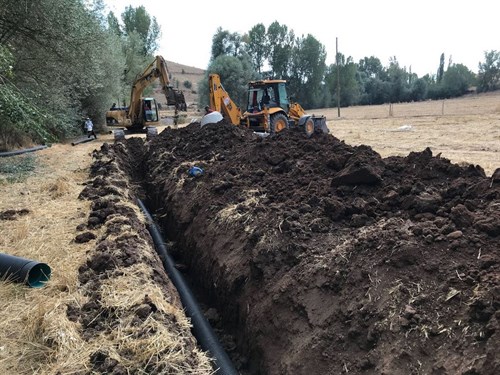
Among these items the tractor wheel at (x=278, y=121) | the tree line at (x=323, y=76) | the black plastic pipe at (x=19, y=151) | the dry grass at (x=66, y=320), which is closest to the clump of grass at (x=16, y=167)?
the black plastic pipe at (x=19, y=151)

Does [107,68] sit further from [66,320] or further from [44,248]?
[66,320]

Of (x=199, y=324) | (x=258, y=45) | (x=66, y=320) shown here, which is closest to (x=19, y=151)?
(x=199, y=324)

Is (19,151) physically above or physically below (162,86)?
below

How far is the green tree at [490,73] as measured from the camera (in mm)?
68688

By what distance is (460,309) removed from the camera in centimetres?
282

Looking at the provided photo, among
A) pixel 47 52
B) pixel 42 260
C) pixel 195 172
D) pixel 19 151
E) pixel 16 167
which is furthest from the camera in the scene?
pixel 19 151

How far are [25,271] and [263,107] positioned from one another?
11780mm

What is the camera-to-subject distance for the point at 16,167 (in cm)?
1165

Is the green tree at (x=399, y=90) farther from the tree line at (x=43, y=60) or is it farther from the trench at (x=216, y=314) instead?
the trench at (x=216, y=314)

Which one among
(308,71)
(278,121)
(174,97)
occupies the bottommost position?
(278,121)

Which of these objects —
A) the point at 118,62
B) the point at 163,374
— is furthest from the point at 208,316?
the point at 118,62

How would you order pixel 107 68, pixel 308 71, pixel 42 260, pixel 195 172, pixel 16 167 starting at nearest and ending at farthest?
pixel 42 260
pixel 195 172
pixel 16 167
pixel 107 68
pixel 308 71

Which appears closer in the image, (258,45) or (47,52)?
(47,52)

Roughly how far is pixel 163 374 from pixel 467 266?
2.37 meters
